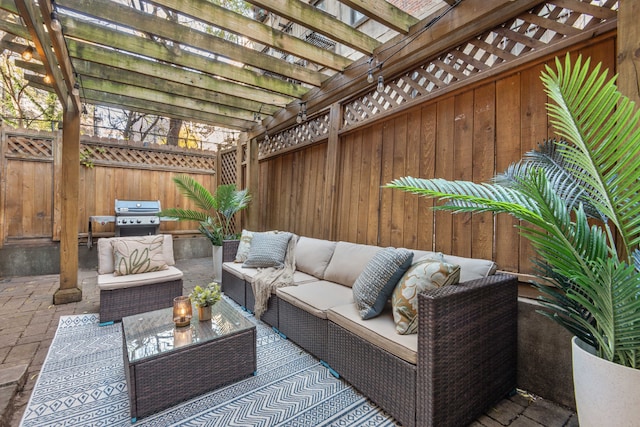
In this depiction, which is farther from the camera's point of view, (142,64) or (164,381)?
(142,64)

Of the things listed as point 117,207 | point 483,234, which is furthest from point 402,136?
point 117,207

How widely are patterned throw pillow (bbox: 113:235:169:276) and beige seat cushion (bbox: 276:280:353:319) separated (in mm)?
1553

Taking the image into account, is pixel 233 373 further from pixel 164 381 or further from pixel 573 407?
pixel 573 407

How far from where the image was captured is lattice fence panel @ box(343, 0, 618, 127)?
173 cm

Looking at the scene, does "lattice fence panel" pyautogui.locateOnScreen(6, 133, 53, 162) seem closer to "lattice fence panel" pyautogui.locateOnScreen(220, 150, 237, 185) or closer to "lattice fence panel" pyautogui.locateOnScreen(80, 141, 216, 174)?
"lattice fence panel" pyautogui.locateOnScreen(80, 141, 216, 174)

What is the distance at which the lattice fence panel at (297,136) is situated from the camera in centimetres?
386

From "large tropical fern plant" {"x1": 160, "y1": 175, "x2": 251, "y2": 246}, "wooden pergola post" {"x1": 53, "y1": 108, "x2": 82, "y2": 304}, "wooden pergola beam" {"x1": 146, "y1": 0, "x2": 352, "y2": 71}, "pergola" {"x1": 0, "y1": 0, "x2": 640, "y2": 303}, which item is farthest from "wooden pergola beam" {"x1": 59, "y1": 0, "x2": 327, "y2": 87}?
"large tropical fern plant" {"x1": 160, "y1": 175, "x2": 251, "y2": 246}

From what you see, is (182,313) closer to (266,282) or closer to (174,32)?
(266,282)

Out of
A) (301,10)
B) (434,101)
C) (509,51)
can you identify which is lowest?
(434,101)

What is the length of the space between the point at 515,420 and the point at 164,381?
6.48 ft

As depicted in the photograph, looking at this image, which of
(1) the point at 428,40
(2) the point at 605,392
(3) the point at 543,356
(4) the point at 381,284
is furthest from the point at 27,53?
(3) the point at 543,356

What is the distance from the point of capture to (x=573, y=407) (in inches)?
66.4

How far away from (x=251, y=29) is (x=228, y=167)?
405cm

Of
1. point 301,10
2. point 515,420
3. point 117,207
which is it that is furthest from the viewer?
point 117,207
